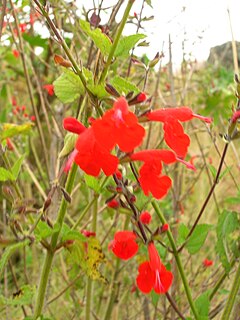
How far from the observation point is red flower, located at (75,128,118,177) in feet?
1.94

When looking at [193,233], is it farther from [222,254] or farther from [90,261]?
[90,261]

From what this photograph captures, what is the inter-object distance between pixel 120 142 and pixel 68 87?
27 centimetres

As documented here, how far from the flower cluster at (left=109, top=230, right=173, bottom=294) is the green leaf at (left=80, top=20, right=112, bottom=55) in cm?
31

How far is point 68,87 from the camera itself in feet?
2.67

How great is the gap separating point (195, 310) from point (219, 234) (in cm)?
18

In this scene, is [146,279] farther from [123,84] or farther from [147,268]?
[123,84]

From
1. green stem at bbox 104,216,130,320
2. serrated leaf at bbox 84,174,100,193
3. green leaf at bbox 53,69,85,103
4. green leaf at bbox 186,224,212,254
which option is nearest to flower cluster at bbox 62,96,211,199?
green leaf at bbox 53,69,85,103

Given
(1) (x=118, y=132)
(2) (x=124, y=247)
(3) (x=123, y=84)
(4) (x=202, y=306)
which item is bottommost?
(4) (x=202, y=306)

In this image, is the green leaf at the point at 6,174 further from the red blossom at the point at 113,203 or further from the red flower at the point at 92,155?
the red flower at the point at 92,155

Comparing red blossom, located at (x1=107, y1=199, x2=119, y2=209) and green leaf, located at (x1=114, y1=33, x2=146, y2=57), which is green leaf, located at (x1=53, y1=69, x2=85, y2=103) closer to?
green leaf, located at (x1=114, y1=33, x2=146, y2=57)

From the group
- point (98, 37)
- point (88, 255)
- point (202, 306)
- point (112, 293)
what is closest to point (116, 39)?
point (98, 37)

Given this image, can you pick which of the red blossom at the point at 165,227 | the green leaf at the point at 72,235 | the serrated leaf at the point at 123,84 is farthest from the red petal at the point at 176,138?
the green leaf at the point at 72,235

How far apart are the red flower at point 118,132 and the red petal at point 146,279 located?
346 mm

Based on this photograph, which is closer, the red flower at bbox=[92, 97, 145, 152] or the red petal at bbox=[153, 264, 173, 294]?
the red flower at bbox=[92, 97, 145, 152]
